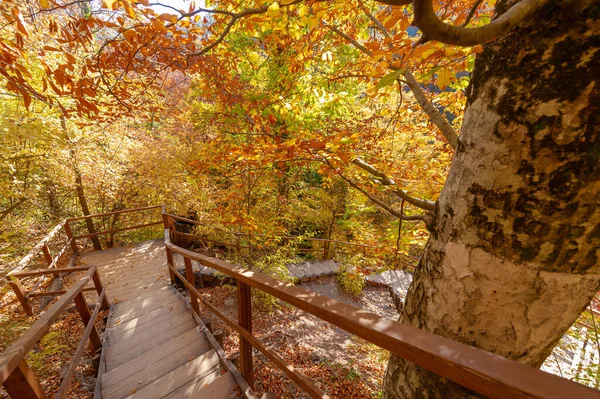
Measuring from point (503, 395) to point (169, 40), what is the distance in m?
3.92

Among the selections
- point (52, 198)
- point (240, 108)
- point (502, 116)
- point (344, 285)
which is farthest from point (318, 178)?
point (502, 116)

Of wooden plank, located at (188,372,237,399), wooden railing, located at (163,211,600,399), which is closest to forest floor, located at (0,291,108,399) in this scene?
wooden plank, located at (188,372,237,399)

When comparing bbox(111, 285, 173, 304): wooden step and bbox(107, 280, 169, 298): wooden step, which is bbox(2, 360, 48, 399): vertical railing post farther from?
bbox(107, 280, 169, 298): wooden step

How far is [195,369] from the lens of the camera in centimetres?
233

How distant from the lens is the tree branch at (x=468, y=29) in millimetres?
705

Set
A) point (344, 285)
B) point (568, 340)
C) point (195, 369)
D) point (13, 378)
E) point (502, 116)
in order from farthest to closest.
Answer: point (344, 285) → point (568, 340) → point (195, 369) → point (13, 378) → point (502, 116)

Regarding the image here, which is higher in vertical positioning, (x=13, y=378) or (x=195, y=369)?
(x=13, y=378)

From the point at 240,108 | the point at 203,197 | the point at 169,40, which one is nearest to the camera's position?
the point at 169,40

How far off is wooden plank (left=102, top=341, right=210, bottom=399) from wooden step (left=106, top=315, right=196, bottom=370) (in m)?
0.43

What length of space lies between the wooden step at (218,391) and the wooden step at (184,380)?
4 centimetres

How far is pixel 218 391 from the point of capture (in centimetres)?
200

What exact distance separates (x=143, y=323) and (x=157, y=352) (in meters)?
1.04

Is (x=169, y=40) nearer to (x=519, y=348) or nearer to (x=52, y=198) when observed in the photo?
(x=519, y=348)

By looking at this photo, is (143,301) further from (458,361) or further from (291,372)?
(458,361)
